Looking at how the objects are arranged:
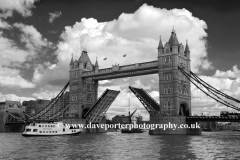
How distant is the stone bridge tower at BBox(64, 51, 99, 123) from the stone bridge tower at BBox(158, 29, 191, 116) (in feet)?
89.6

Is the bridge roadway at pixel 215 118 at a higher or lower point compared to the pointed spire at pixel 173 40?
lower

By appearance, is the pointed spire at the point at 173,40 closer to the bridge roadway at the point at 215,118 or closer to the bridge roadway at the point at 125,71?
the bridge roadway at the point at 125,71

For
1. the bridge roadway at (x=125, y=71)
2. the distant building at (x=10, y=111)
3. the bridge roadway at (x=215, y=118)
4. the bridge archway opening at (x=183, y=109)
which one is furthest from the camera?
the distant building at (x=10, y=111)

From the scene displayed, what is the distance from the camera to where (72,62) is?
322ft

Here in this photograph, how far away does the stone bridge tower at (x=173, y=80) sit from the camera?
73.6m

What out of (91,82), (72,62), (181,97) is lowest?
(181,97)

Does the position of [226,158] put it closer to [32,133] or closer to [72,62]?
[32,133]

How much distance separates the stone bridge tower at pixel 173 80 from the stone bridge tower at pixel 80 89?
89.6 feet

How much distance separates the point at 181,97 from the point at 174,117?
6681mm

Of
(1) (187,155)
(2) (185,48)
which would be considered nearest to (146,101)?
(2) (185,48)

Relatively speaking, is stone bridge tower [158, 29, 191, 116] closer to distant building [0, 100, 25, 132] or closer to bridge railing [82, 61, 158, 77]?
bridge railing [82, 61, 158, 77]

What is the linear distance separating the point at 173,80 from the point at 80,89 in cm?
3130

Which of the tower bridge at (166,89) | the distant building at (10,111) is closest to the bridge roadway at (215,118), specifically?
the tower bridge at (166,89)

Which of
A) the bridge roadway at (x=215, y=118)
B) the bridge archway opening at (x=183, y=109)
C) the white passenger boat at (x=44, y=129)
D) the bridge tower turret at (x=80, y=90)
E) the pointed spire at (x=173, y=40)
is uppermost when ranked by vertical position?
the pointed spire at (x=173, y=40)
